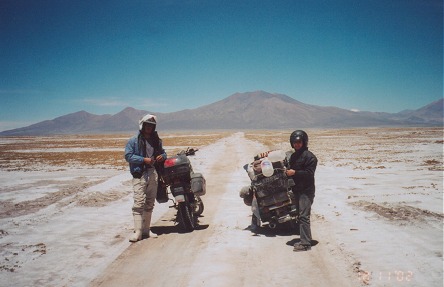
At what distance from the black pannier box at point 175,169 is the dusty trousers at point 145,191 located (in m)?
0.40

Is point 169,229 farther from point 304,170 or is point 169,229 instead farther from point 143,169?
point 304,170

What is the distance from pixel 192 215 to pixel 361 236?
396cm

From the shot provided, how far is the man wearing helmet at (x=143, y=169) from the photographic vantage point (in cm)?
692

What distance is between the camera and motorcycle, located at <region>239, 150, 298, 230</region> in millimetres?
6984

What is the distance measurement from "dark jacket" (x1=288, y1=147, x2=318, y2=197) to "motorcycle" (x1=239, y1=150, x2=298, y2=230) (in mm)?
590

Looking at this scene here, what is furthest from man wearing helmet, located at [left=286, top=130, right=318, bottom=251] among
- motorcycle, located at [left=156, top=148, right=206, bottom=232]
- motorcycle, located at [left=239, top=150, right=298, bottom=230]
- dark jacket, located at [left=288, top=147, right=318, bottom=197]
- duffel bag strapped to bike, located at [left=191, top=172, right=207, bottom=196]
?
motorcycle, located at [left=156, top=148, right=206, bottom=232]

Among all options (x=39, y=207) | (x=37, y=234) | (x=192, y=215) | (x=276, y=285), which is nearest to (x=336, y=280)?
(x=276, y=285)

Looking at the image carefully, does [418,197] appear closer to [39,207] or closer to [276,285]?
[276,285]

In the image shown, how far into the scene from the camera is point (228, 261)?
573 cm

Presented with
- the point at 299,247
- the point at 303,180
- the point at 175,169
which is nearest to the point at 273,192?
the point at 303,180

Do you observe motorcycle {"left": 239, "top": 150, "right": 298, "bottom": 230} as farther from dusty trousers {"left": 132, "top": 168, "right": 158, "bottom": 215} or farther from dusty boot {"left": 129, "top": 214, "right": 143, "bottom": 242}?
dusty boot {"left": 129, "top": 214, "right": 143, "bottom": 242}

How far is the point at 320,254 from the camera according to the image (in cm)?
597

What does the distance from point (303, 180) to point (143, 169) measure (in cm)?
345

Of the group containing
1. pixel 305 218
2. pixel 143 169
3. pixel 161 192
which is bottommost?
pixel 305 218
